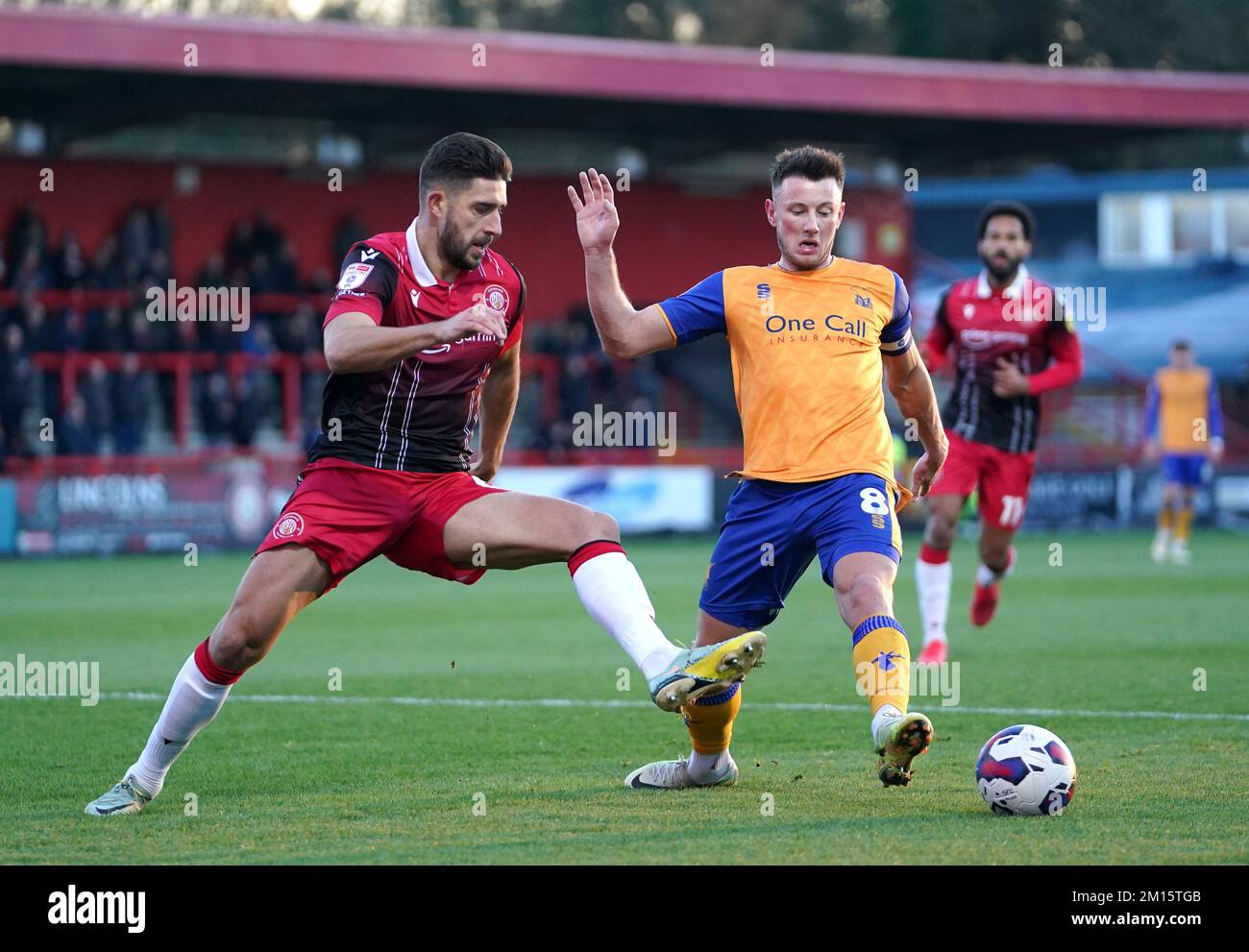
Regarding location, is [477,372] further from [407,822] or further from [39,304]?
[39,304]

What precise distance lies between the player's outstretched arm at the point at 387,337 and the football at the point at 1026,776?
2.15 metres

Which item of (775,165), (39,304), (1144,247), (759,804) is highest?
(1144,247)

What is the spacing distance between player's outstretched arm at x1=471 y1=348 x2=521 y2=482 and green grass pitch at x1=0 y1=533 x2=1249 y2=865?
121 cm

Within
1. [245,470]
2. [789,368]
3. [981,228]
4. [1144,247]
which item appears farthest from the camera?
[1144,247]

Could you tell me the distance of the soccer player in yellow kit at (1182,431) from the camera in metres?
20.4

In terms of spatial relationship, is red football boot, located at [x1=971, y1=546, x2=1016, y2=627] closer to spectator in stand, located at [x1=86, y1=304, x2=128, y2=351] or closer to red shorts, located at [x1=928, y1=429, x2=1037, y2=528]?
red shorts, located at [x1=928, y1=429, x2=1037, y2=528]

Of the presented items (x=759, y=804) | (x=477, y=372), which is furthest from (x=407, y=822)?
(x=477, y=372)

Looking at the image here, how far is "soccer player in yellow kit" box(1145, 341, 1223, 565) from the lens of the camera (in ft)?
67.1

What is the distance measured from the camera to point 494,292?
640 centimetres

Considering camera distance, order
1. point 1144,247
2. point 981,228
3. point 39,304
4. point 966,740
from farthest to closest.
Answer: point 1144,247 < point 39,304 < point 981,228 < point 966,740

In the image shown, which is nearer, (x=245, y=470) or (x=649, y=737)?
(x=649, y=737)

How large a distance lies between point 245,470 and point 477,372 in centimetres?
1634

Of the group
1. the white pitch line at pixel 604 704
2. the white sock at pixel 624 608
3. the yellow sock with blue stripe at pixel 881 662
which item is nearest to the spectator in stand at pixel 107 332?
the white pitch line at pixel 604 704

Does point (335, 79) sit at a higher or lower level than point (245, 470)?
higher
